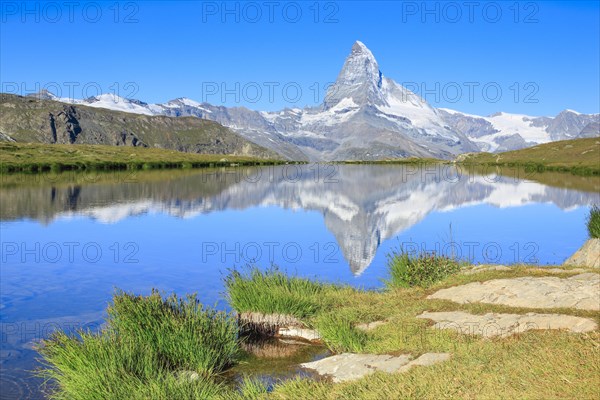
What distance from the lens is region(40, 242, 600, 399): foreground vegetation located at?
1286 cm

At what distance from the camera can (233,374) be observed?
740 inches

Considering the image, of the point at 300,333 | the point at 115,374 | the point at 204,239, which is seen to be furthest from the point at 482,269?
the point at 204,239

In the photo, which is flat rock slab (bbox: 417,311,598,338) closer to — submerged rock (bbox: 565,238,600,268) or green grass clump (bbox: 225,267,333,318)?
green grass clump (bbox: 225,267,333,318)

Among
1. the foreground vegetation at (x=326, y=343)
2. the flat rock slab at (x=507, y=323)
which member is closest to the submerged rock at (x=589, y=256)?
the foreground vegetation at (x=326, y=343)

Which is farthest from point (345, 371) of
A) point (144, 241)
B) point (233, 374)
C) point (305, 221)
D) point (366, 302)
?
point (305, 221)

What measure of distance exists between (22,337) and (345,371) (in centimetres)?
1364

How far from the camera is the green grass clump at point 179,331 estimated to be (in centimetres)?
1778

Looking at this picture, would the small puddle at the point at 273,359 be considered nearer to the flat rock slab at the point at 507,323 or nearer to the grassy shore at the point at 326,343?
the grassy shore at the point at 326,343

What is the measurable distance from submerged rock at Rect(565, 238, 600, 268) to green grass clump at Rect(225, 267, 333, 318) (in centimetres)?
1449

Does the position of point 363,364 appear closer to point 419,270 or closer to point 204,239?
point 419,270

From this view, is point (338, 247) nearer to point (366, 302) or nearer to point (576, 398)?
point (366, 302)

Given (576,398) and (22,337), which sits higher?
(576,398)

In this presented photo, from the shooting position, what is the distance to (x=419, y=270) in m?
28.6

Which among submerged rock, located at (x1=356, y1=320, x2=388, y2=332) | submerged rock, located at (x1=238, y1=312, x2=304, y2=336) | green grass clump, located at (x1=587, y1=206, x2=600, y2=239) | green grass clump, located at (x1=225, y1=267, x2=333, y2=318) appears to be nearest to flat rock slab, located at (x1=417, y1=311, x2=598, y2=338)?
submerged rock, located at (x1=356, y1=320, x2=388, y2=332)
